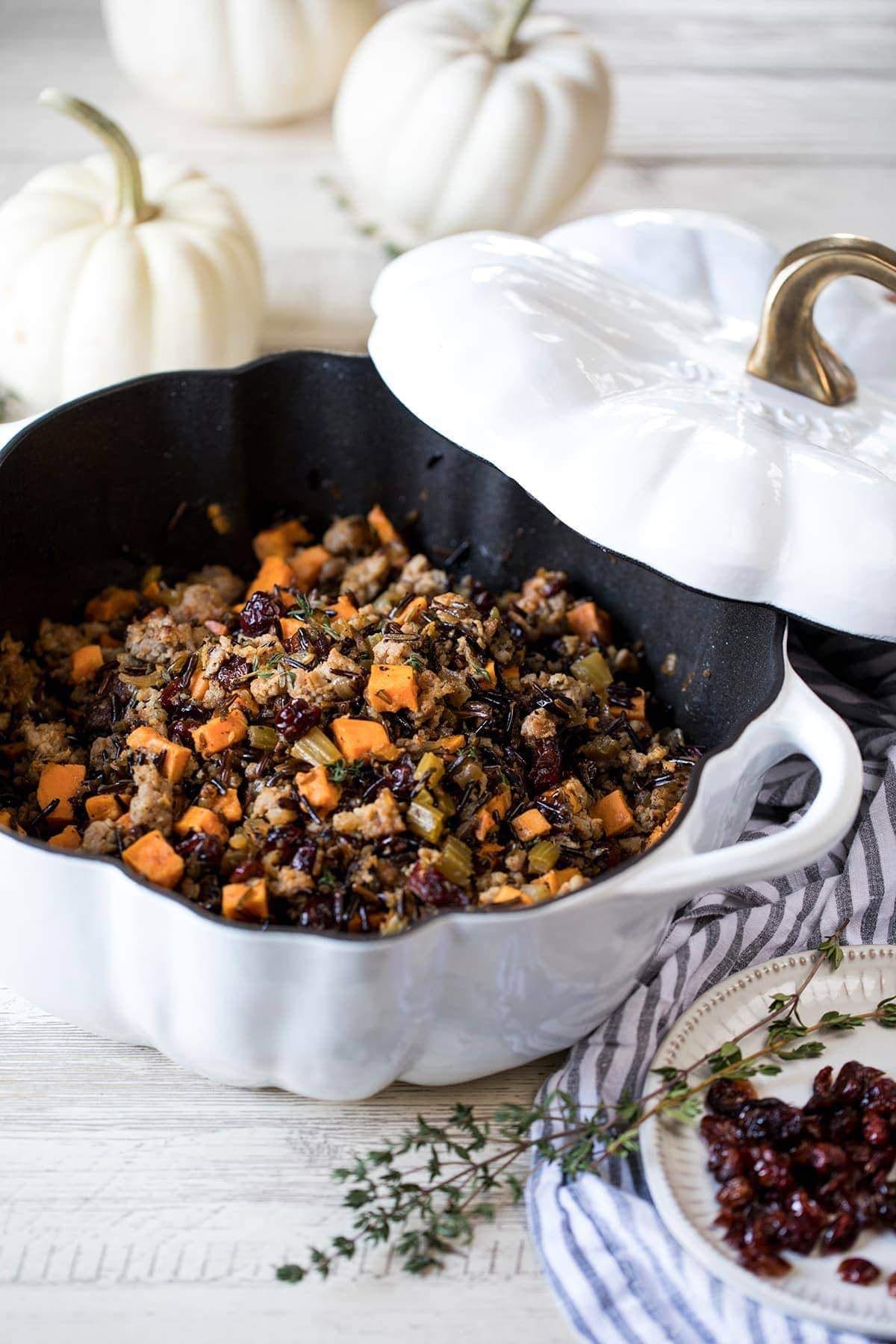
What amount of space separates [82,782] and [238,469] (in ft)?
2.34

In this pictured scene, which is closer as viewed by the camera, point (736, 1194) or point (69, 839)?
point (736, 1194)

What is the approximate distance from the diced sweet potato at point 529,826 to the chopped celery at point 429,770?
0.12 metres

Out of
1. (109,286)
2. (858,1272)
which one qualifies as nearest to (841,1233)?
(858,1272)

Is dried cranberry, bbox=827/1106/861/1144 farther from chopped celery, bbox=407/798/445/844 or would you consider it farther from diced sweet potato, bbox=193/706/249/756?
diced sweet potato, bbox=193/706/249/756

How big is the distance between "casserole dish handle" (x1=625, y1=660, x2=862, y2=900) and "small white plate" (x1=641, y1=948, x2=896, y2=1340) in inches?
8.6

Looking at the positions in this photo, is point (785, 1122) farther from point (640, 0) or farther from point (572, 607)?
point (640, 0)

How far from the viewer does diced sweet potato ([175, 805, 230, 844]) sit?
1.60m

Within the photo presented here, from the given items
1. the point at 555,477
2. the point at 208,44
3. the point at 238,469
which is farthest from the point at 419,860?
the point at 208,44

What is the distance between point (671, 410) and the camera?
178 centimetres

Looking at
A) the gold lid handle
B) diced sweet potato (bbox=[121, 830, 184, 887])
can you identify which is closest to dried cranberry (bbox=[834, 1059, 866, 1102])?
diced sweet potato (bbox=[121, 830, 184, 887])

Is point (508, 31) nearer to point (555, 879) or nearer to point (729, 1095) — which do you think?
point (555, 879)

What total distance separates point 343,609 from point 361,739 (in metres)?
0.39

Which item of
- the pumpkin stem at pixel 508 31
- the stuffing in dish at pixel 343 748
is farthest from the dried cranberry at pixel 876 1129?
the pumpkin stem at pixel 508 31

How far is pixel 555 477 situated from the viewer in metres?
1.75
